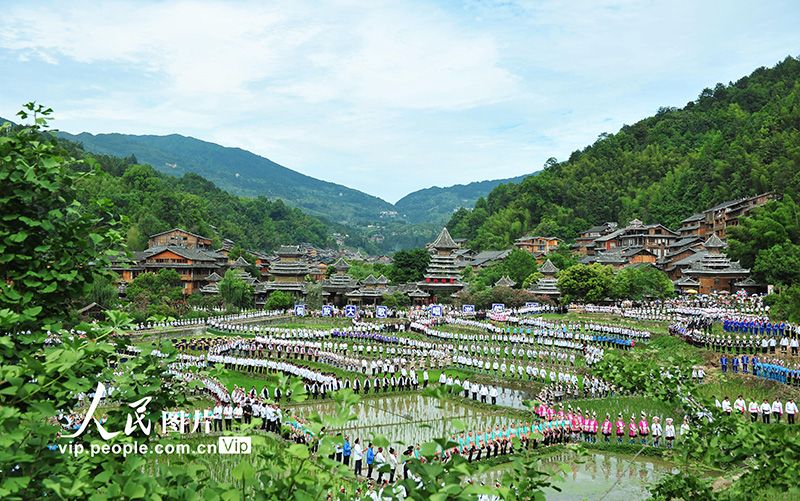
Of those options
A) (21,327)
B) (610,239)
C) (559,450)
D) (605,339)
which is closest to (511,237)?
(610,239)

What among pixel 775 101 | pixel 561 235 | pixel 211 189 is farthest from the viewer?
pixel 211 189

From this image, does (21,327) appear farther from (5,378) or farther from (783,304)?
(783,304)

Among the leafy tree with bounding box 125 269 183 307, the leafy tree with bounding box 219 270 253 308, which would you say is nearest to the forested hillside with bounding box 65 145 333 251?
the leafy tree with bounding box 125 269 183 307

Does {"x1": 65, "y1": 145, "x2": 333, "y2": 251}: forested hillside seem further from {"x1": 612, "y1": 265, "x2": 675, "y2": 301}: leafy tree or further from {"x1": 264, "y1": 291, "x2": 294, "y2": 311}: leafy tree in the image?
{"x1": 612, "y1": 265, "x2": 675, "y2": 301}: leafy tree

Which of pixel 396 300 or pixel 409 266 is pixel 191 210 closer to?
pixel 409 266

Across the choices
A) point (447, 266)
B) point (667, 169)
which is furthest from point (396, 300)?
point (667, 169)

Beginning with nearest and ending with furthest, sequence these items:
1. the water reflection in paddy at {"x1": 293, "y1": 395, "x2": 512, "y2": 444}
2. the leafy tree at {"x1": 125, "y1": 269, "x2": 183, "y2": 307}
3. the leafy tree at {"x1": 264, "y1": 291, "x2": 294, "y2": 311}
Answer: the water reflection in paddy at {"x1": 293, "y1": 395, "x2": 512, "y2": 444}, the leafy tree at {"x1": 125, "y1": 269, "x2": 183, "y2": 307}, the leafy tree at {"x1": 264, "y1": 291, "x2": 294, "y2": 311}
